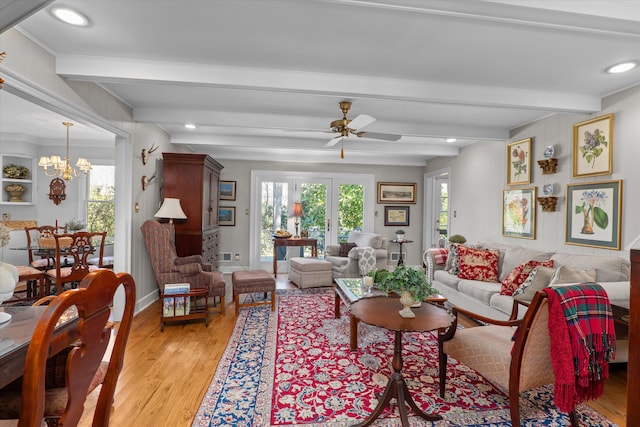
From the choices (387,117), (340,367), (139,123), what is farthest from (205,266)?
(387,117)

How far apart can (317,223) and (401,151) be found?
2.28 m

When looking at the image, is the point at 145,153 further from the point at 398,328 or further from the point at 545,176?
the point at 545,176

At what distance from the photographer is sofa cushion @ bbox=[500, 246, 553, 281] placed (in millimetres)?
3699

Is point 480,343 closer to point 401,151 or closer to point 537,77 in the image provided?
point 537,77

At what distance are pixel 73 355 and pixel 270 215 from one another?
5749 mm

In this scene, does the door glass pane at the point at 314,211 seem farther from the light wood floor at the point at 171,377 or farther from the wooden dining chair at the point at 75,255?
the wooden dining chair at the point at 75,255

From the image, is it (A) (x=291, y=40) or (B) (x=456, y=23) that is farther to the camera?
(A) (x=291, y=40)

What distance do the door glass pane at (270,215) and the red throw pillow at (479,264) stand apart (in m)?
3.62

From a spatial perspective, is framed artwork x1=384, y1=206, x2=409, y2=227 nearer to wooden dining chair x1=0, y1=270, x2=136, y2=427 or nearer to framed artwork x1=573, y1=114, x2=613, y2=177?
framed artwork x1=573, y1=114, x2=613, y2=177

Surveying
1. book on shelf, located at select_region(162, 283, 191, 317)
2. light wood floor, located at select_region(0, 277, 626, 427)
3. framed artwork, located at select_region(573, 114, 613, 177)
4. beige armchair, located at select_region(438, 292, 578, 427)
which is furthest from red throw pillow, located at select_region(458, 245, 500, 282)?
book on shelf, located at select_region(162, 283, 191, 317)

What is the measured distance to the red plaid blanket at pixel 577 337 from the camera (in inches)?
66.3

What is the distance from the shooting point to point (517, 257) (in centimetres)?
392

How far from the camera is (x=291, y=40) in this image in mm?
2281

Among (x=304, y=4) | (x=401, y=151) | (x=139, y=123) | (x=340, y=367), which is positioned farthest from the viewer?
(x=401, y=151)
